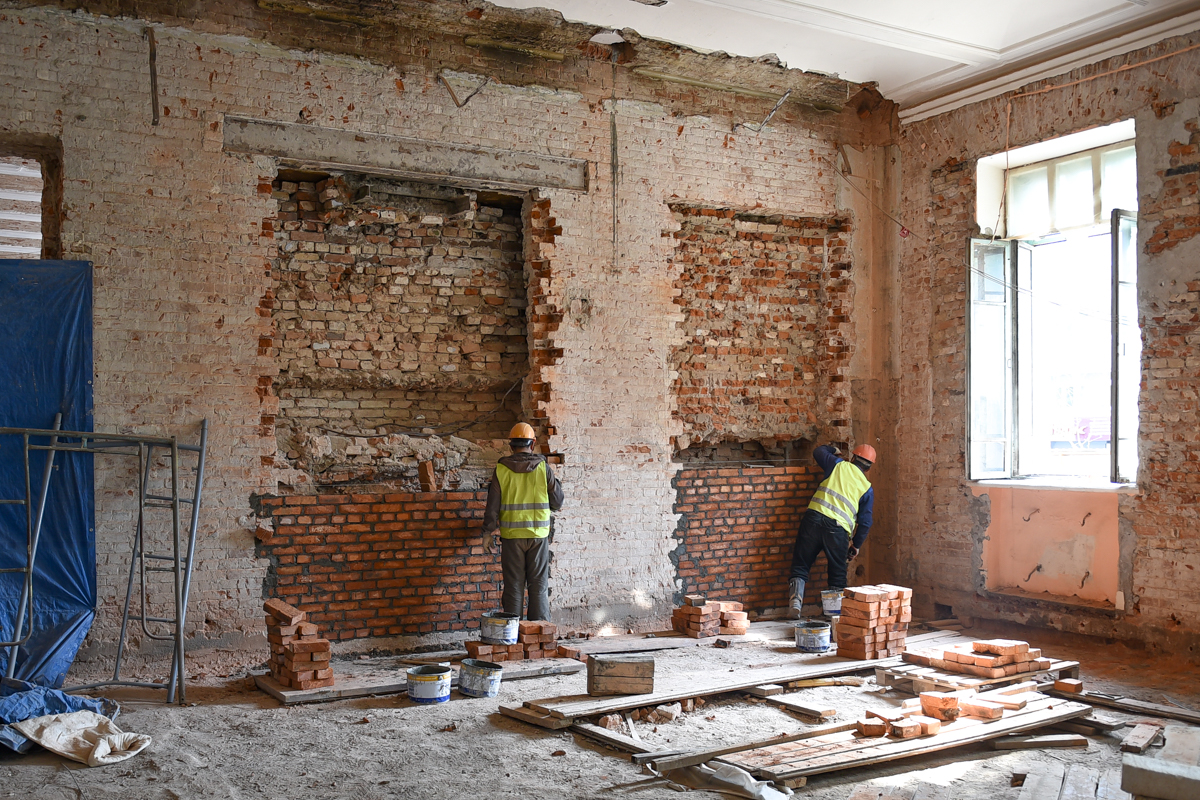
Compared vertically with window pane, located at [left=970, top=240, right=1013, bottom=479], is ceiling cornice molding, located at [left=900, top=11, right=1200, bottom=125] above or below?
above

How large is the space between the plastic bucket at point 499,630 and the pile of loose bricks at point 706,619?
1.70 meters

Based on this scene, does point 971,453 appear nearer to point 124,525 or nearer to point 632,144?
point 632,144

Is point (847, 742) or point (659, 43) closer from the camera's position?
point (847, 742)

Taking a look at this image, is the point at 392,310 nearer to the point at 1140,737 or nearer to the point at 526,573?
the point at 526,573

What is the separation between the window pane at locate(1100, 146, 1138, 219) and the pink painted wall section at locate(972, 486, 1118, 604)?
93.3 inches

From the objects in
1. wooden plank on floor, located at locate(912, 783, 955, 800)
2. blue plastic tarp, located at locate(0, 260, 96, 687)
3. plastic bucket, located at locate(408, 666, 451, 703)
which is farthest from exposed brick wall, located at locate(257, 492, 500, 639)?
wooden plank on floor, located at locate(912, 783, 955, 800)

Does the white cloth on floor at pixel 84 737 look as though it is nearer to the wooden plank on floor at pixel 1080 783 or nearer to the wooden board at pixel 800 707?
the wooden board at pixel 800 707

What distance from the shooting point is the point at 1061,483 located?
313 inches

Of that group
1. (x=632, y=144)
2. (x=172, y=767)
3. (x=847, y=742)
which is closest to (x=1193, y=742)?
(x=847, y=742)

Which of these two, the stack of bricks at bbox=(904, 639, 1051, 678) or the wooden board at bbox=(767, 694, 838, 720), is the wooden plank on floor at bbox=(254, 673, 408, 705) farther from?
the stack of bricks at bbox=(904, 639, 1051, 678)

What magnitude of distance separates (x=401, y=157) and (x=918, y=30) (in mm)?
→ 4244

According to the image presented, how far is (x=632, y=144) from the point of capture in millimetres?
8211

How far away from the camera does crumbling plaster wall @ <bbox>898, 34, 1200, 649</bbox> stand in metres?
6.95

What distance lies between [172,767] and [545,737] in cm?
183
